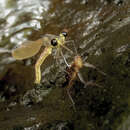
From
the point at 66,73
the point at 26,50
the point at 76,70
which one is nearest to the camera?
the point at 76,70

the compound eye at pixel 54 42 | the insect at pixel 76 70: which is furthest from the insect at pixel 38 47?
the insect at pixel 76 70

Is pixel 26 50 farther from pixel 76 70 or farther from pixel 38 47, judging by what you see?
pixel 76 70

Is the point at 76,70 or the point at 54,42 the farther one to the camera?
the point at 54,42

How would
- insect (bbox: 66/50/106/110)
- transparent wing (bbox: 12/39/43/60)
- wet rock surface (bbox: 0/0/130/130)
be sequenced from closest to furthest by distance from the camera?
wet rock surface (bbox: 0/0/130/130), insect (bbox: 66/50/106/110), transparent wing (bbox: 12/39/43/60)

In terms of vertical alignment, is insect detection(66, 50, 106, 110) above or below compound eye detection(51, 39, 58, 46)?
below

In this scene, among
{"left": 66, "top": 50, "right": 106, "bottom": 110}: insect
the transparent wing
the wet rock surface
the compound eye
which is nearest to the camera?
the wet rock surface

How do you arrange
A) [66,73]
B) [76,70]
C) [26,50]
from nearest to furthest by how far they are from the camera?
[76,70], [66,73], [26,50]

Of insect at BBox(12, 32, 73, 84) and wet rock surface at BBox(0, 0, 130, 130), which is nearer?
wet rock surface at BBox(0, 0, 130, 130)

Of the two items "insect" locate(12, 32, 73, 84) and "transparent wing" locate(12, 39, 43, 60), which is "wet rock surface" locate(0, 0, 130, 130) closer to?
"insect" locate(12, 32, 73, 84)

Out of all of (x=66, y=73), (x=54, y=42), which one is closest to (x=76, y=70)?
(x=66, y=73)

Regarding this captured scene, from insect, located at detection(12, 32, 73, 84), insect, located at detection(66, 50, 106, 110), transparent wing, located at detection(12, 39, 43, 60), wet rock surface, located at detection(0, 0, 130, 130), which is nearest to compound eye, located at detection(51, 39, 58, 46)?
insect, located at detection(12, 32, 73, 84)

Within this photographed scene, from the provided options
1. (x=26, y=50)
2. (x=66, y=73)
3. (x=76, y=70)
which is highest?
(x=26, y=50)

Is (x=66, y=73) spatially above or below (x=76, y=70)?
below
